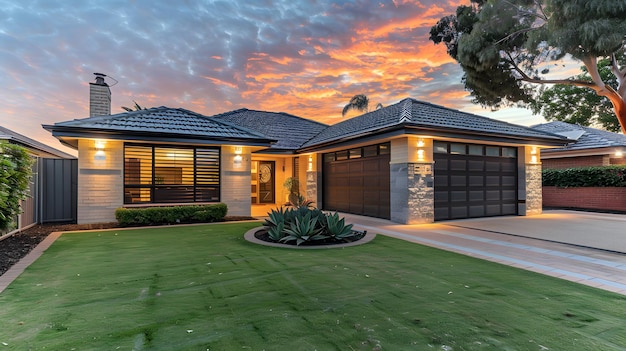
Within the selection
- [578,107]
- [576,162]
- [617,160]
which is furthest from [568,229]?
[578,107]

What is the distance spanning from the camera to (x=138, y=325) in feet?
9.84

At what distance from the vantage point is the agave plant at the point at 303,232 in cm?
683

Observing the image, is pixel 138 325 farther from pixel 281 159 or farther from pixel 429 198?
pixel 281 159

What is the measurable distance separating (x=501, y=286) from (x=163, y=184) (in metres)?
10.4

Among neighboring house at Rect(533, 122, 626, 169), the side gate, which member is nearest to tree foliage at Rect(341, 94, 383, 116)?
neighboring house at Rect(533, 122, 626, 169)

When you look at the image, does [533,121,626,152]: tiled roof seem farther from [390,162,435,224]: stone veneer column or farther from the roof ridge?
[390,162,435,224]: stone veneer column

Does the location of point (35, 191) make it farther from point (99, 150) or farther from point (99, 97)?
point (99, 97)

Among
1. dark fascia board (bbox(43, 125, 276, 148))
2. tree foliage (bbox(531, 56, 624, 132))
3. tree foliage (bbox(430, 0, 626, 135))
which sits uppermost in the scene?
tree foliage (bbox(531, 56, 624, 132))

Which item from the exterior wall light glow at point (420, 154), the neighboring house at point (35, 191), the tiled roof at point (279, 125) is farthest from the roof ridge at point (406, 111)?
the neighboring house at point (35, 191)

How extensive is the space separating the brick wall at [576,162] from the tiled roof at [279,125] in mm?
14239

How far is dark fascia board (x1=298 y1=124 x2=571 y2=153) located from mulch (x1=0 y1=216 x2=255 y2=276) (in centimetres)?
543

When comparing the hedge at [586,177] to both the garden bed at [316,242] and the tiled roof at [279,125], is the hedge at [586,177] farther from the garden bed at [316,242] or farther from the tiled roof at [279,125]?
the garden bed at [316,242]

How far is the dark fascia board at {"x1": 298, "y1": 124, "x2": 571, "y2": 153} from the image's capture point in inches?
388

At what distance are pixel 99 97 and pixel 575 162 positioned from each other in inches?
966
